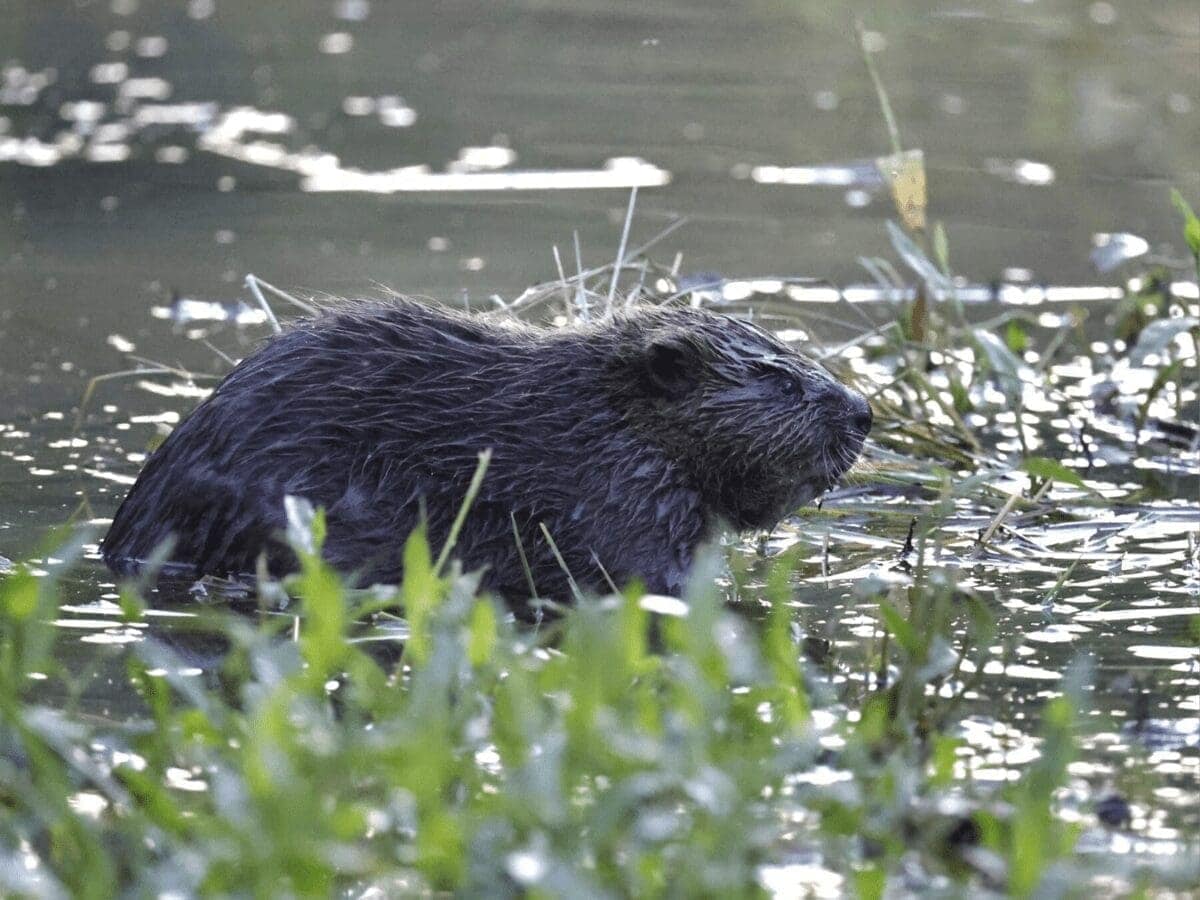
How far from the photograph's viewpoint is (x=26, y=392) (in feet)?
16.9

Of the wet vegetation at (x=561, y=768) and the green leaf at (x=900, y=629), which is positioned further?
the green leaf at (x=900, y=629)

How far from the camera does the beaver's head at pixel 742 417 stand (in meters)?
4.10

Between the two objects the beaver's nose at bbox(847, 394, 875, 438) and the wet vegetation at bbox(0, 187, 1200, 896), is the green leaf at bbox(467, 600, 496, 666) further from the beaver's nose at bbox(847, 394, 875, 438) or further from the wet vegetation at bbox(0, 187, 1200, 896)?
the beaver's nose at bbox(847, 394, 875, 438)

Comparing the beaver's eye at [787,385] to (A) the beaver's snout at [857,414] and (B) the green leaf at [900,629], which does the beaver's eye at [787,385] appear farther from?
(B) the green leaf at [900,629]

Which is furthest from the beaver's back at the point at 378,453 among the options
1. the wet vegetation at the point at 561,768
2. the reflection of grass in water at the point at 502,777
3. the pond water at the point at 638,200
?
the reflection of grass in water at the point at 502,777

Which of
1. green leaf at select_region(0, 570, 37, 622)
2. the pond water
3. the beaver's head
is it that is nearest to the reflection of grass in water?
green leaf at select_region(0, 570, 37, 622)

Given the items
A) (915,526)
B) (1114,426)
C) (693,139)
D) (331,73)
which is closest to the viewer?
(915,526)

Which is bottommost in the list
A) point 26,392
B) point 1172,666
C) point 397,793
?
point 26,392

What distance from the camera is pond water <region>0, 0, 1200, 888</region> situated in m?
3.78

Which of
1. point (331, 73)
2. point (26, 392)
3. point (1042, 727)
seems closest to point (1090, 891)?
point (1042, 727)

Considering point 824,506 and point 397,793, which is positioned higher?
point 397,793

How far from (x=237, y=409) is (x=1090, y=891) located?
1990 millimetres

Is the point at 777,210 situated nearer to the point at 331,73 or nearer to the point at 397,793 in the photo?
the point at 331,73

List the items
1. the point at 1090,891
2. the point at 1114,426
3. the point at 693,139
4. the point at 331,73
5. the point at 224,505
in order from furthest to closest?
1. the point at 331,73
2. the point at 693,139
3. the point at 1114,426
4. the point at 224,505
5. the point at 1090,891
